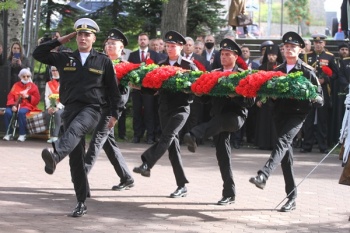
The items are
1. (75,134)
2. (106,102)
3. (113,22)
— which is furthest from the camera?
(113,22)

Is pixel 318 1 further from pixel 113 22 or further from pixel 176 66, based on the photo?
pixel 176 66

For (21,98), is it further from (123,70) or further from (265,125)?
(123,70)

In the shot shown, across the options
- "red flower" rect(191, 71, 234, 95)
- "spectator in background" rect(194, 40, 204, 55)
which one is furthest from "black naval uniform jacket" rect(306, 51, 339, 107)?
"red flower" rect(191, 71, 234, 95)

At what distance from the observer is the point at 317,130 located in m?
17.9

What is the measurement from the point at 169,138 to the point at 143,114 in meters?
7.96

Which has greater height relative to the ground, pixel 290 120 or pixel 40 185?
pixel 290 120

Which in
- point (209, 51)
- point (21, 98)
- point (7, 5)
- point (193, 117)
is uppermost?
point (7, 5)

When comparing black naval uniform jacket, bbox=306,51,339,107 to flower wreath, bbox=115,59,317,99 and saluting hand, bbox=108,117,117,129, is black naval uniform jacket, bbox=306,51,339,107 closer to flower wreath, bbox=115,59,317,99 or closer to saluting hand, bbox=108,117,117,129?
flower wreath, bbox=115,59,317,99

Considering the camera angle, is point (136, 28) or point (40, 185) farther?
point (136, 28)

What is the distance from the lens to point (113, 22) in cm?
2519

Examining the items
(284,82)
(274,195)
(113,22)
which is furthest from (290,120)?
(113,22)

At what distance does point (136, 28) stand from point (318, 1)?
3271 centimetres

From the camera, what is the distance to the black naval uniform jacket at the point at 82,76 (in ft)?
32.3

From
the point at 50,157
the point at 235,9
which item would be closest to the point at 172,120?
the point at 50,157
